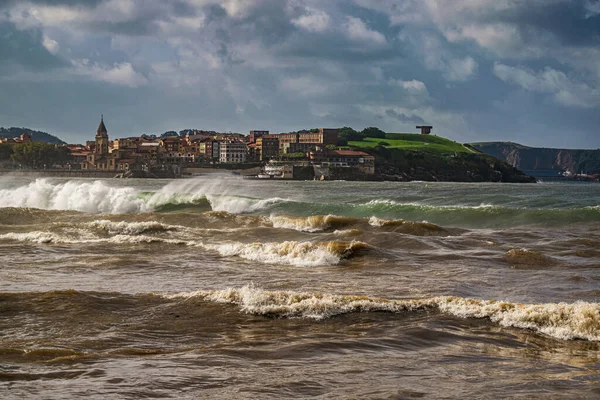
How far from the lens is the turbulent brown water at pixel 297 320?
6758 millimetres

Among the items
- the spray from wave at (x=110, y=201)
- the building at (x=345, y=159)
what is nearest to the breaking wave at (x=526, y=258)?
the spray from wave at (x=110, y=201)

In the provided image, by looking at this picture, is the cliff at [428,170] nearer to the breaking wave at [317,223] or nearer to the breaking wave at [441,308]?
the breaking wave at [317,223]

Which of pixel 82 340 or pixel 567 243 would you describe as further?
pixel 567 243

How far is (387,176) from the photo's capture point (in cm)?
18038

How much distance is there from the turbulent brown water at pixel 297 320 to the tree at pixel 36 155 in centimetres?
17955

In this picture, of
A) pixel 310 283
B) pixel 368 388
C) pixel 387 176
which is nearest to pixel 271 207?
pixel 310 283

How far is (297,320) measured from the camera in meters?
9.84

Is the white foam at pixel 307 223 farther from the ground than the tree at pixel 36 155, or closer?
closer

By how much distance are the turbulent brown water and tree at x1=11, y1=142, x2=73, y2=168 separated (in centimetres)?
17955

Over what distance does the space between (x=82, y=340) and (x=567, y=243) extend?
1644cm

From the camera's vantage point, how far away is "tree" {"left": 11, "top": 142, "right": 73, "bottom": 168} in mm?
188125

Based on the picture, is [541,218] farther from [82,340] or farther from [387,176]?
[387,176]

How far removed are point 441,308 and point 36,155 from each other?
194014mm

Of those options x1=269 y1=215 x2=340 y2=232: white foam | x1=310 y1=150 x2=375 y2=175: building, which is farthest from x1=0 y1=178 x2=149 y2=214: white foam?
x1=310 y1=150 x2=375 y2=175: building
